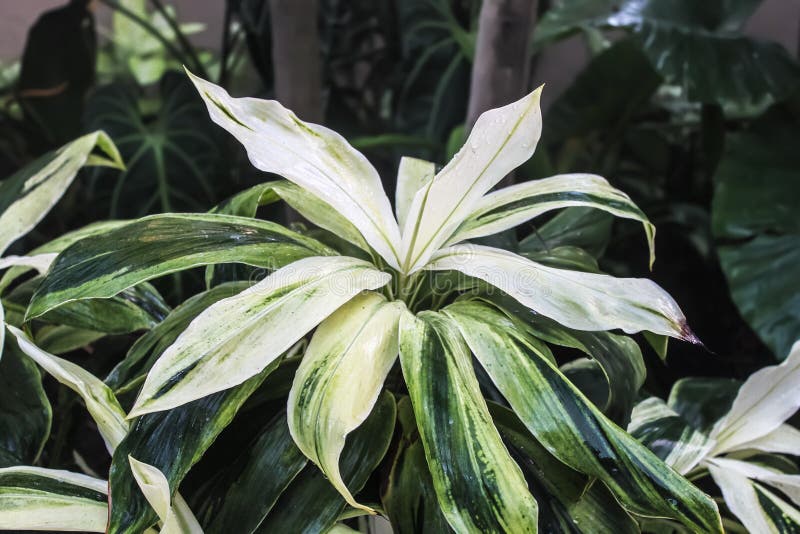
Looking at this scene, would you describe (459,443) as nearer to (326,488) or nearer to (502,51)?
(326,488)

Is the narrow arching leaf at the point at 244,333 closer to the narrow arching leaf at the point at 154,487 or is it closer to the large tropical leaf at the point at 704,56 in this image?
the narrow arching leaf at the point at 154,487

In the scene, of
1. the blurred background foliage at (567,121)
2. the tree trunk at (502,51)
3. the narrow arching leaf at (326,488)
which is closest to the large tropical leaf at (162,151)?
the blurred background foliage at (567,121)

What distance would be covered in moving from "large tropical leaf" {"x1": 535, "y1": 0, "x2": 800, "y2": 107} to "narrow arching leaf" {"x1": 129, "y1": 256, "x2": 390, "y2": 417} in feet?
3.13

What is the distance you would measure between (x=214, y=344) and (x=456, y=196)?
0.19 meters

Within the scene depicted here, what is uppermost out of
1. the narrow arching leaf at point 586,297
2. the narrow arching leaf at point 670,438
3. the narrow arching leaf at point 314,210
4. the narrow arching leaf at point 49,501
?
the narrow arching leaf at point 314,210

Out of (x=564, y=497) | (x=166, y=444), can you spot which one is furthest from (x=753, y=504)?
(x=166, y=444)

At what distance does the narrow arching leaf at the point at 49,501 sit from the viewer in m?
0.43

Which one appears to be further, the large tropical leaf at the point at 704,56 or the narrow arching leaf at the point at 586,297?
the large tropical leaf at the point at 704,56

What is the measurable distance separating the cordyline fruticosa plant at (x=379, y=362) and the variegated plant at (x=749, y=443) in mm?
119

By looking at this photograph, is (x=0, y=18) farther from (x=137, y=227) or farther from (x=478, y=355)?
(x=478, y=355)

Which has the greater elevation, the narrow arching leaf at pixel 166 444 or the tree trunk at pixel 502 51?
the tree trunk at pixel 502 51

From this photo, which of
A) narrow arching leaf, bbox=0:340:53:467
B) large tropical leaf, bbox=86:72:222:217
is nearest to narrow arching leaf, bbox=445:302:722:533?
narrow arching leaf, bbox=0:340:53:467

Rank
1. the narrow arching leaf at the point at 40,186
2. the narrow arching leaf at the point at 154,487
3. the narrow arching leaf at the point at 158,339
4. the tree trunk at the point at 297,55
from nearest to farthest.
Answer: the narrow arching leaf at the point at 154,487 → the narrow arching leaf at the point at 158,339 → the narrow arching leaf at the point at 40,186 → the tree trunk at the point at 297,55

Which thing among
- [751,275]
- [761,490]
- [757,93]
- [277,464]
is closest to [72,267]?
[277,464]
